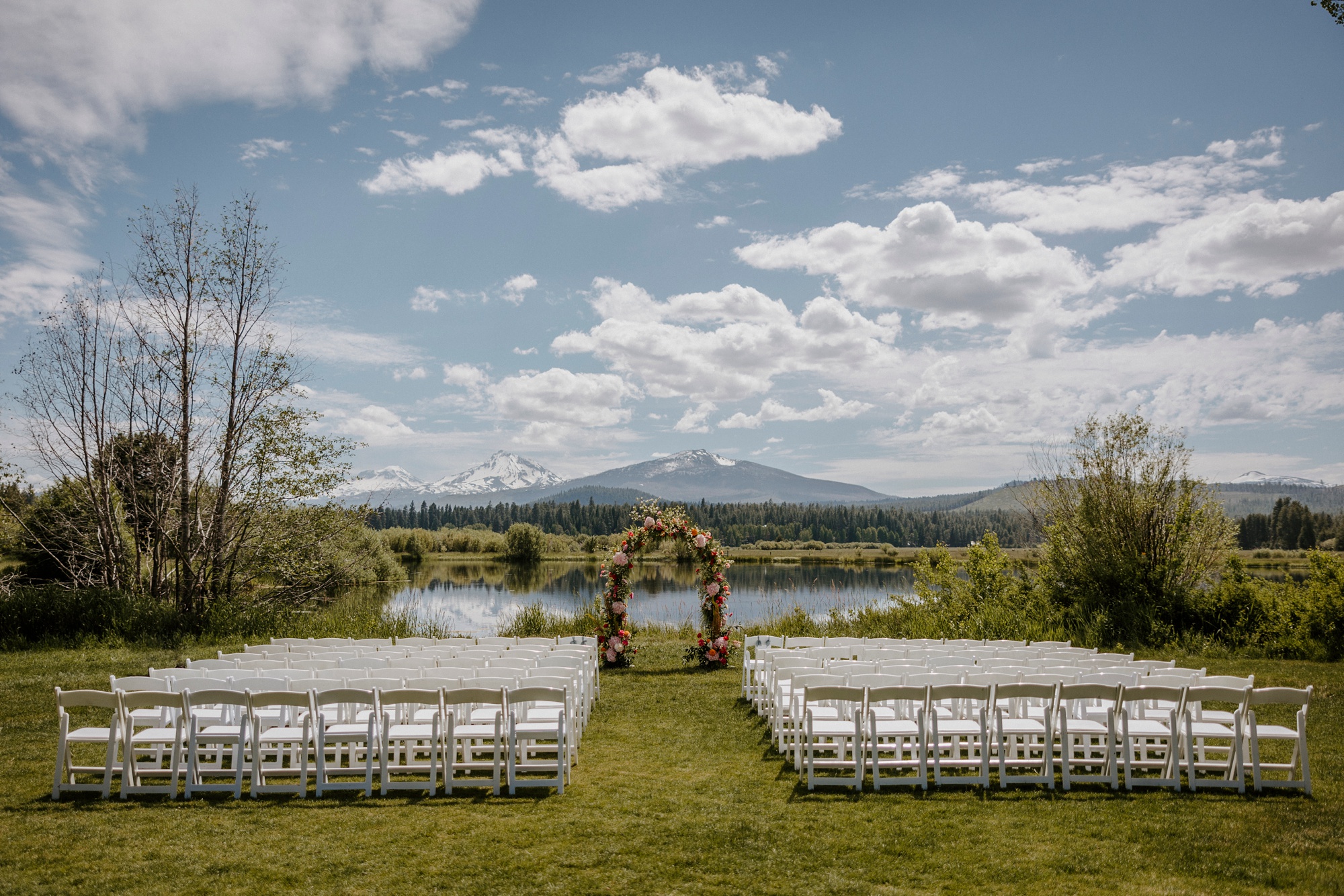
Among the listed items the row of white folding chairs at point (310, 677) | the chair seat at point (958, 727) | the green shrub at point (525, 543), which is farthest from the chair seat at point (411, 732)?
the green shrub at point (525, 543)

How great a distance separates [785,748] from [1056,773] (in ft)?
8.12

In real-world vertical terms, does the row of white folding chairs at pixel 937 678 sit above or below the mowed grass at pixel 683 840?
above

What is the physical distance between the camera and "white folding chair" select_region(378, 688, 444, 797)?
6.14m

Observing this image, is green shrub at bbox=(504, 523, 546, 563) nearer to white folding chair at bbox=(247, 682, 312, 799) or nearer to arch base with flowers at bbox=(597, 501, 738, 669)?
arch base with flowers at bbox=(597, 501, 738, 669)

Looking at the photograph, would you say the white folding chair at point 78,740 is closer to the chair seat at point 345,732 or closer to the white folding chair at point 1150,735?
the chair seat at point 345,732

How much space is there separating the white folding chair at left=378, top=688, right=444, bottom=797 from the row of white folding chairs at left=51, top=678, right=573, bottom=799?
15 millimetres

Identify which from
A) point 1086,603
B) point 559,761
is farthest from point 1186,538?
Answer: point 559,761

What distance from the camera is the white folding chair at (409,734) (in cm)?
614

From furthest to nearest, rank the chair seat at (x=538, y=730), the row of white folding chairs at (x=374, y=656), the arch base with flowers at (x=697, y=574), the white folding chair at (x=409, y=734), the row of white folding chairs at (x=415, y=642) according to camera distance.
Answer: the arch base with flowers at (x=697, y=574) < the row of white folding chairs at (x=415, y=642) < the row of white folding chairs at (x=374, y=656) < the chair seat at (x=538, y=730) < the white folding chair at (x=409, y=734)

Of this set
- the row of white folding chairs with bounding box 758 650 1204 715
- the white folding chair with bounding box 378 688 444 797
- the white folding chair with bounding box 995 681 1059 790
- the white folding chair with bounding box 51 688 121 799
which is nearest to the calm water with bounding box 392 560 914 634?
the row of white folding chairs with bounding box 758 650 1204 715

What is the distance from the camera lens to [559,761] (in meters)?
6.31

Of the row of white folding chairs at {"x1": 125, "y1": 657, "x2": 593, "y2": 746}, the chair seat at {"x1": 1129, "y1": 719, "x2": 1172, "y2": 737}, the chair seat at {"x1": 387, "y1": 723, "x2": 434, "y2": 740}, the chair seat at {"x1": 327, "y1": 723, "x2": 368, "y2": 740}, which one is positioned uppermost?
the row of white folding chairs at {"x1": 125, "y1": 657, "x2": 593, "y2": 746}

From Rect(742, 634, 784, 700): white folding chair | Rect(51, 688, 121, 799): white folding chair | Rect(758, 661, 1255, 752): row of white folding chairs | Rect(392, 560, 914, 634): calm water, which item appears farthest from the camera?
Rect(392, 560, 914, 634): calm water

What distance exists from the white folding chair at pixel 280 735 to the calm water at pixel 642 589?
11.1m
